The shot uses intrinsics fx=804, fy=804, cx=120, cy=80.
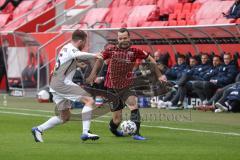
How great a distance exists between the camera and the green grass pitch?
1166 centimetres

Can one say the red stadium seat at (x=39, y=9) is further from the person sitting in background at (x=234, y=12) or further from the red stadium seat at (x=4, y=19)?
the person sitting in background at (x=234, y=12)

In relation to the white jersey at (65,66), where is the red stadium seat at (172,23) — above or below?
above

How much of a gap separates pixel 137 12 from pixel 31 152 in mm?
16986

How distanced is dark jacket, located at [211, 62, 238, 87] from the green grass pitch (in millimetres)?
1540

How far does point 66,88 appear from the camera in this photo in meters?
13.9

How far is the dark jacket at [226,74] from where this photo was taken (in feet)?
73.0

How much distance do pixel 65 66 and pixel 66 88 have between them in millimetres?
382

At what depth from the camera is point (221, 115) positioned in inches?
817

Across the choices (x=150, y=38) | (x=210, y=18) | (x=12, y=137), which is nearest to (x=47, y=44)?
(x=150, y=38)

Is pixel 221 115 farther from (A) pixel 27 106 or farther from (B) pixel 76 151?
(B) pixel 76 151

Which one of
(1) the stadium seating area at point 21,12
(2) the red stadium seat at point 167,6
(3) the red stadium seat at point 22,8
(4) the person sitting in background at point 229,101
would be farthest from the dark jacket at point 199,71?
Result: (3) the red stadium seat at point 22,8

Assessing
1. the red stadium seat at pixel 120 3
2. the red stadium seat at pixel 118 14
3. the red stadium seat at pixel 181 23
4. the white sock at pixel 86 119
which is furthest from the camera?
the red stadium seat at pixel 120 3

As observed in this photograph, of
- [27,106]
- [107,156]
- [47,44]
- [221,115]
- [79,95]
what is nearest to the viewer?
[107,156]

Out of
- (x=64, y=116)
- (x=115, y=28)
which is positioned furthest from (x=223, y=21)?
(x=64, y=116)
